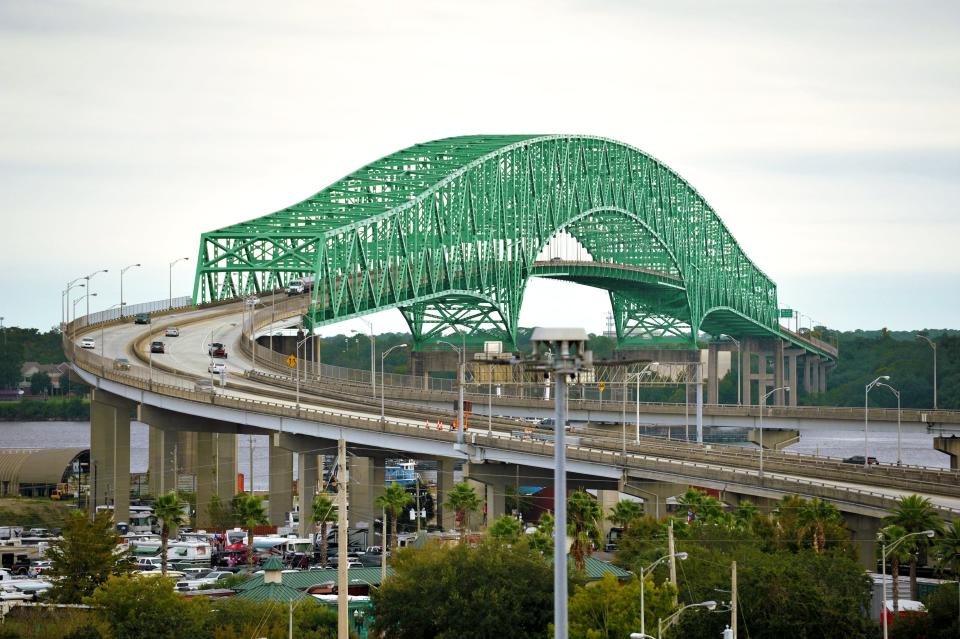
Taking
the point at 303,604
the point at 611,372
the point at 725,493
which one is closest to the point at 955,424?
the point at 611,372

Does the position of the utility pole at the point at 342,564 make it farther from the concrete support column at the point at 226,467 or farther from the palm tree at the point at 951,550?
the concrete support column at the point at 226,467

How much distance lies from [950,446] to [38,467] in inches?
3067

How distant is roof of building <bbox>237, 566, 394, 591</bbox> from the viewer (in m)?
79.9

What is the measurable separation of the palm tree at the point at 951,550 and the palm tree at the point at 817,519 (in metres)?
9.39

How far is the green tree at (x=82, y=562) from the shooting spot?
76500mm

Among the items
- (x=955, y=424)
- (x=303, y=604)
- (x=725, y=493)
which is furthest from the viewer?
(x=955, y=424)

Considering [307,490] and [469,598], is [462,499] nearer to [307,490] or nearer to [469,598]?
[307,490]

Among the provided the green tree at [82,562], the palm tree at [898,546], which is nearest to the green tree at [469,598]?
the palm tree at [898,546]

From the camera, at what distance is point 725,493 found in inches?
3728

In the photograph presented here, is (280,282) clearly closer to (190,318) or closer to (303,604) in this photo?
(190,318)

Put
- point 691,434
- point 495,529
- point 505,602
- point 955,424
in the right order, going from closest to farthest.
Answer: point 505,602
point 495,529
point 955,424
point 691,434

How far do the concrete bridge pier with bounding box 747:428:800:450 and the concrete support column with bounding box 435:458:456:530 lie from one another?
1604 inches

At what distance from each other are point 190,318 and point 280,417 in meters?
48.6

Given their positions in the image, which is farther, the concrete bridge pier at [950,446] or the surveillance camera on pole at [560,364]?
the concrete bridge pier at [950,446]
